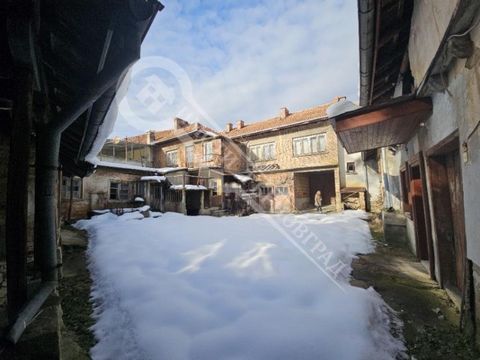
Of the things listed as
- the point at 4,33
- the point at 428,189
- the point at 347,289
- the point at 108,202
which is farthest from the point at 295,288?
the point at 108,202

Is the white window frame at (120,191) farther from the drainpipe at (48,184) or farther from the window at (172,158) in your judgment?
the drainpipe at (48,184)

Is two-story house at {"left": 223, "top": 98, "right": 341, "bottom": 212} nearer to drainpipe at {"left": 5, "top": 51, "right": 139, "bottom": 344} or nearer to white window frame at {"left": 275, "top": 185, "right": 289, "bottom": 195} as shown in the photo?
white window frame at {"left": 275, "top": 185, "right": 289, "bottom": 195}

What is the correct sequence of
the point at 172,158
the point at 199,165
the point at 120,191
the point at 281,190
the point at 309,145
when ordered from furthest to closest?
the point at 172,158, the point at 199,165, the point at 281,190, the point at 309,145, the point at 120,191

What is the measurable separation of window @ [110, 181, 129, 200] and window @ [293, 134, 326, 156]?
12016 mm

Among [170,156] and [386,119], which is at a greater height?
[170,156]

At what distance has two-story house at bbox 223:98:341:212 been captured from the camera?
53.9 feet

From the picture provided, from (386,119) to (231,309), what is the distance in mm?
3689

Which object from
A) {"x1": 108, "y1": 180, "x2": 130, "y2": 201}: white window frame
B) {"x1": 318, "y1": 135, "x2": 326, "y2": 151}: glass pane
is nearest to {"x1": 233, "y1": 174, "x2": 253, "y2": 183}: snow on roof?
{"x1": 318, "y1": 135, "x2": 326, "y2": 151}: glass pane

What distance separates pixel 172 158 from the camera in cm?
2247

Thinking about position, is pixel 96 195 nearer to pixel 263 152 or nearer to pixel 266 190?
pixel 266 190

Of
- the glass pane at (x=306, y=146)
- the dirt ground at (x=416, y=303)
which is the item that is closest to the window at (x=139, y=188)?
the glass pane at (x=306, y=146)

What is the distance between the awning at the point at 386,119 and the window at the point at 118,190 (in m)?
14.6

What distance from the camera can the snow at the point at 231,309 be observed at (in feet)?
8.37

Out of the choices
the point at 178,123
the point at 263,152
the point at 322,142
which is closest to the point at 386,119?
the point at 322,142
